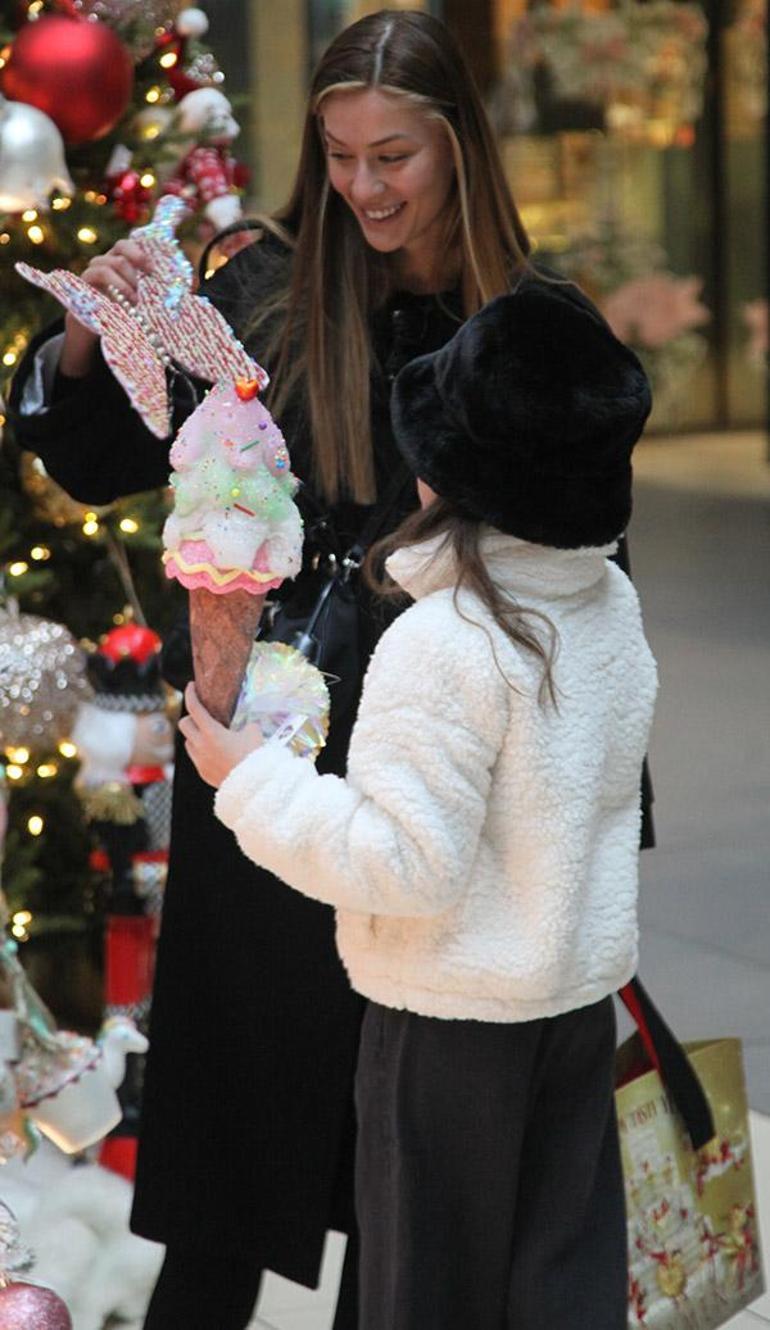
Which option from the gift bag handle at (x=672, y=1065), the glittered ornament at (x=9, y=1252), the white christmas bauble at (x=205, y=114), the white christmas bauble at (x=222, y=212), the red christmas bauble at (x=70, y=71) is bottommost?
the glittered ornament at (x=9, y=1252)

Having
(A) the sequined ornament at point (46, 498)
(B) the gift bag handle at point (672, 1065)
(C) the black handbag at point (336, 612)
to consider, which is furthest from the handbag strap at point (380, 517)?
(A) the sequined ornament at point (46, 498)

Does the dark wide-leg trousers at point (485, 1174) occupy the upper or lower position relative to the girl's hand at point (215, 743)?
lower

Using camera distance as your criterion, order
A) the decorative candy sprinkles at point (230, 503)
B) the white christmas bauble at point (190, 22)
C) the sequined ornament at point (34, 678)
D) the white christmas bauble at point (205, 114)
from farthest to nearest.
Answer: the white christmas bauble at point (190, 22)
the white christmas bauble at point (205, 114)
the sequined ornament at point (34, 678)
the decorative candy sprinkles at point (230, 503)

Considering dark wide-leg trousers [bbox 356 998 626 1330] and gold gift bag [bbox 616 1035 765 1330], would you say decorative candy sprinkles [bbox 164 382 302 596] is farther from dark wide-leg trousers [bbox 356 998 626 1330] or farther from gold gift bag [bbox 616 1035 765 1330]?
gold gift bag [bbox 616 1035 765 1330]

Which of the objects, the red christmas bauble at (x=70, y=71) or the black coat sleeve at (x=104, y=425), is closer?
the black coat sleeve at (x=104, y=425)

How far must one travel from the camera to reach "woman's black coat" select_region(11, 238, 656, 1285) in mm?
2691

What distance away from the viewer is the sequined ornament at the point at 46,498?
164 inches

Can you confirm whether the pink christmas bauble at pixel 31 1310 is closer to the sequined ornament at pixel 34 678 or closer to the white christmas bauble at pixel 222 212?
the sequined ornament at pixel 34 678

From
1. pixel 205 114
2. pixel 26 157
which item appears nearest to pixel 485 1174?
pixel 26 157

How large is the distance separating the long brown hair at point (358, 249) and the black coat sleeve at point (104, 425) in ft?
0.22

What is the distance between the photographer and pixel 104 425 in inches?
106

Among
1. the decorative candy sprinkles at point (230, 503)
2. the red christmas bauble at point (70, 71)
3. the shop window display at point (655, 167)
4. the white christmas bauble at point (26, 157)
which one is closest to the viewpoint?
the decorative candy sprinkles at point (230, 503)

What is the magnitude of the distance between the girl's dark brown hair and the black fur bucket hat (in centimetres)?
3

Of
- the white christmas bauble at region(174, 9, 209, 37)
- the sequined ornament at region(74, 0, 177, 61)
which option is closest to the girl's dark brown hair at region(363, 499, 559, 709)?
the sequined ornament at region(74, 0, 177, 61)
